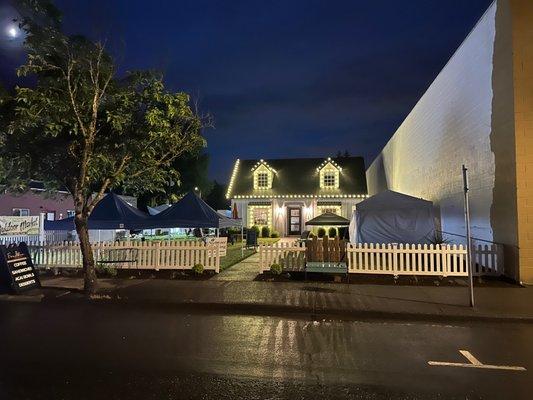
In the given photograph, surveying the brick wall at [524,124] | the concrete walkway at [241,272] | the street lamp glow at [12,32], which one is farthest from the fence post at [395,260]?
the street lamp glow at [12,32]

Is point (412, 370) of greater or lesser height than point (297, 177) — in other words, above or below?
below

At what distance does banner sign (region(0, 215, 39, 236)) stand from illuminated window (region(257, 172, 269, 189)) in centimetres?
1473

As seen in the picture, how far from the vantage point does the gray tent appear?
A: 13.4 metres

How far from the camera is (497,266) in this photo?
1046 centimetres

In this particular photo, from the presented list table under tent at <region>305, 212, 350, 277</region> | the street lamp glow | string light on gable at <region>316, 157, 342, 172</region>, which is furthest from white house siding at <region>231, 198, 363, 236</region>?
the street lamp glow

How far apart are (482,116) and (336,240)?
5.64 m

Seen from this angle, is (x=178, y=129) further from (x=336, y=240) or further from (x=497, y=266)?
(x=497, y=266)

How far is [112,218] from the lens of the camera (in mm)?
14578

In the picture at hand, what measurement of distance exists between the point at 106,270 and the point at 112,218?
3118 millimetres

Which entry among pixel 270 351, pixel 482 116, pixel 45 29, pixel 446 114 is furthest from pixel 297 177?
pixel 270 351

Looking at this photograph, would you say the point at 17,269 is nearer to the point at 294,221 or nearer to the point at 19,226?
the point at 19,226

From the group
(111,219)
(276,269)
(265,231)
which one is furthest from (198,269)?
(265,231)

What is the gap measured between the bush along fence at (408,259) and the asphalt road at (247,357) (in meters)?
3.87

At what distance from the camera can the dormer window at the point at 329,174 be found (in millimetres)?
26781
